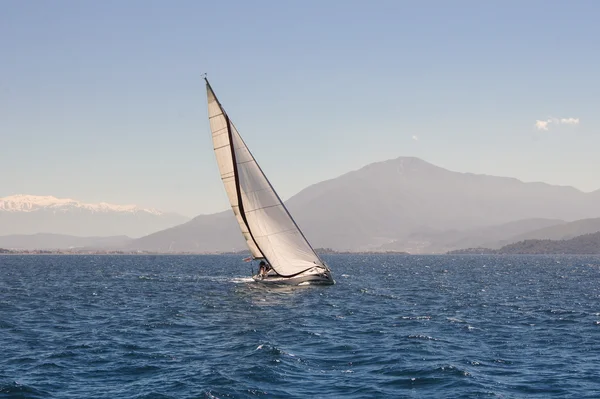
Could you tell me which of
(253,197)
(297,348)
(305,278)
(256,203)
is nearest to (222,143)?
(253,197)

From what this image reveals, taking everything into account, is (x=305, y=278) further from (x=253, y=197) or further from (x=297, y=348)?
(x=297, y=348)

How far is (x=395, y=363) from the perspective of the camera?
31.3 m

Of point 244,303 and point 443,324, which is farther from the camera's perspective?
point 244,303

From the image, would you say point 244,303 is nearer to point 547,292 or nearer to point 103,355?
point 103,355

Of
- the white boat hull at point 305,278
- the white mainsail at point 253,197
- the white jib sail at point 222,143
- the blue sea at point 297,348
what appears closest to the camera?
the blue sea at point 297,348

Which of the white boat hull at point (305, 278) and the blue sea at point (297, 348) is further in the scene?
the white boat hull at point (305, 278)

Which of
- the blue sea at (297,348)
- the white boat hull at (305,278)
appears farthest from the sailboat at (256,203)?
Answer: the blue sea at (297,348)

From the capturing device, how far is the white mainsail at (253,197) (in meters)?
Result: 65.2

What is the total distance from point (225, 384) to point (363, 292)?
150 ft

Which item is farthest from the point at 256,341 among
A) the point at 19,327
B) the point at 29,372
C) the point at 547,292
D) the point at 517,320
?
the point at 547,292

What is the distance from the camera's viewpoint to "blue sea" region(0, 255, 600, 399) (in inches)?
1057

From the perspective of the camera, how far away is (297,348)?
35.6 meters

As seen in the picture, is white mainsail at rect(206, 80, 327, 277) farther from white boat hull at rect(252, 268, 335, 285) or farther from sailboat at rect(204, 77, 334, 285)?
white boat hull at rect(252, 268, 335, 285)

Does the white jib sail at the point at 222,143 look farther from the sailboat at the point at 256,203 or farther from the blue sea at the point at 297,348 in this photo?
the blue sea at the point at 297,348
